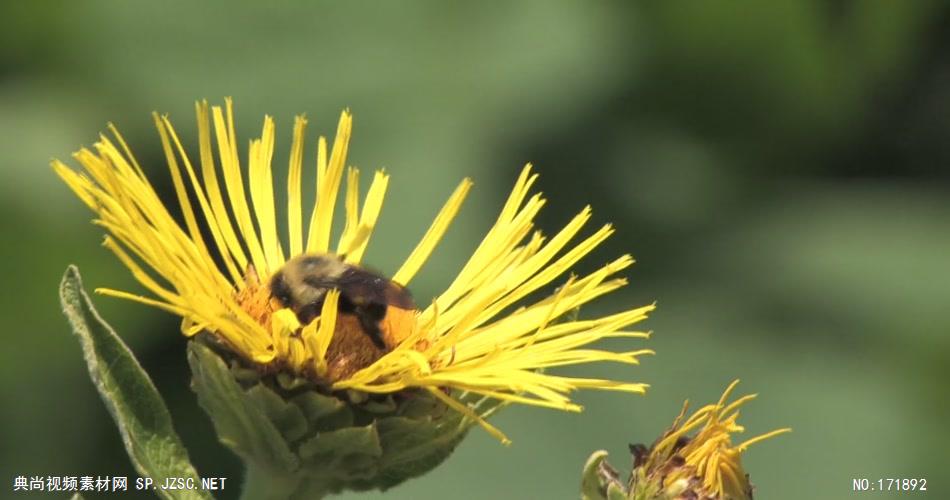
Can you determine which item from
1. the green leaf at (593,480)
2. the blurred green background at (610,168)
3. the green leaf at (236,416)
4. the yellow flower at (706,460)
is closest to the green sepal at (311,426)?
the green leaf at (236,416)

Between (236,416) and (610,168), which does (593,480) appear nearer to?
(236,416)

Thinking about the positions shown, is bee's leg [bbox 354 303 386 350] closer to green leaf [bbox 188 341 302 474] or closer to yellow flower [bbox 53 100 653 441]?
yellow flower [bbox 53 100 653 441]

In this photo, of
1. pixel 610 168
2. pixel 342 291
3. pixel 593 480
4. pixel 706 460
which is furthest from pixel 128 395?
pixel 610 168

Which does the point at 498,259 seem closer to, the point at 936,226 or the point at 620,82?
the point at 620,82

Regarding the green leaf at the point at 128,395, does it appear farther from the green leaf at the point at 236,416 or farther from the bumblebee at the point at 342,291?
the bumblebee at the point at 342,291

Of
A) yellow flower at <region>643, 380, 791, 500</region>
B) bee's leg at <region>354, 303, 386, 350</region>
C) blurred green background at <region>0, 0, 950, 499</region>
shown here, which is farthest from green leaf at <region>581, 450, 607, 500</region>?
blurred green background at <region>0, 0, 950, 499</region>

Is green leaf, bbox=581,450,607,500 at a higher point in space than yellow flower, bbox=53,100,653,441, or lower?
lower

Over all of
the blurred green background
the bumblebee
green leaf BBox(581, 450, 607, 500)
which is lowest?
green leaf BBox(581, 450, 607, 500)
